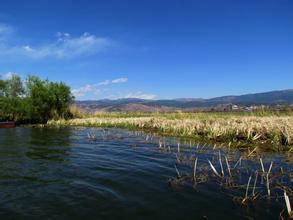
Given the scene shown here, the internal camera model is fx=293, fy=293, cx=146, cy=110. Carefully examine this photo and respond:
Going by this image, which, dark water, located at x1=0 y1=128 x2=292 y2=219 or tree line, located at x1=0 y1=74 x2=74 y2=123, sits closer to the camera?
dark water, located at x1=0 y1=128 x2=292 y2=219

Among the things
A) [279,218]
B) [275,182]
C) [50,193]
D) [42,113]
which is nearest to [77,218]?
[50,193]

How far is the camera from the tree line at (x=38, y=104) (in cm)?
5056

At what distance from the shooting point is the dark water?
8531 millimetres

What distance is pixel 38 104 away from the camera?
165ft

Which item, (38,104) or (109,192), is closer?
(109,192)

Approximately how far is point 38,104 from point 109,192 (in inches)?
1717

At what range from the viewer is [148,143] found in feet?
77.0

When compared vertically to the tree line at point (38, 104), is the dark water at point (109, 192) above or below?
below

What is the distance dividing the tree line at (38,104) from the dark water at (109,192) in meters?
35.3

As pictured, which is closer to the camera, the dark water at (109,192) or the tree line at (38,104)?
the dark water at (109,192)

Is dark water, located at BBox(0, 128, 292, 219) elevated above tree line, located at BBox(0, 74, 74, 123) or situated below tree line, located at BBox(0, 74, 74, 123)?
below

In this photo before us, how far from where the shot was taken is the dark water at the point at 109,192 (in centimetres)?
853

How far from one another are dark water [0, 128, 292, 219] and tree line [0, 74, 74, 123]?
116 ft

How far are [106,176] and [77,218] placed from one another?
4730 mm
